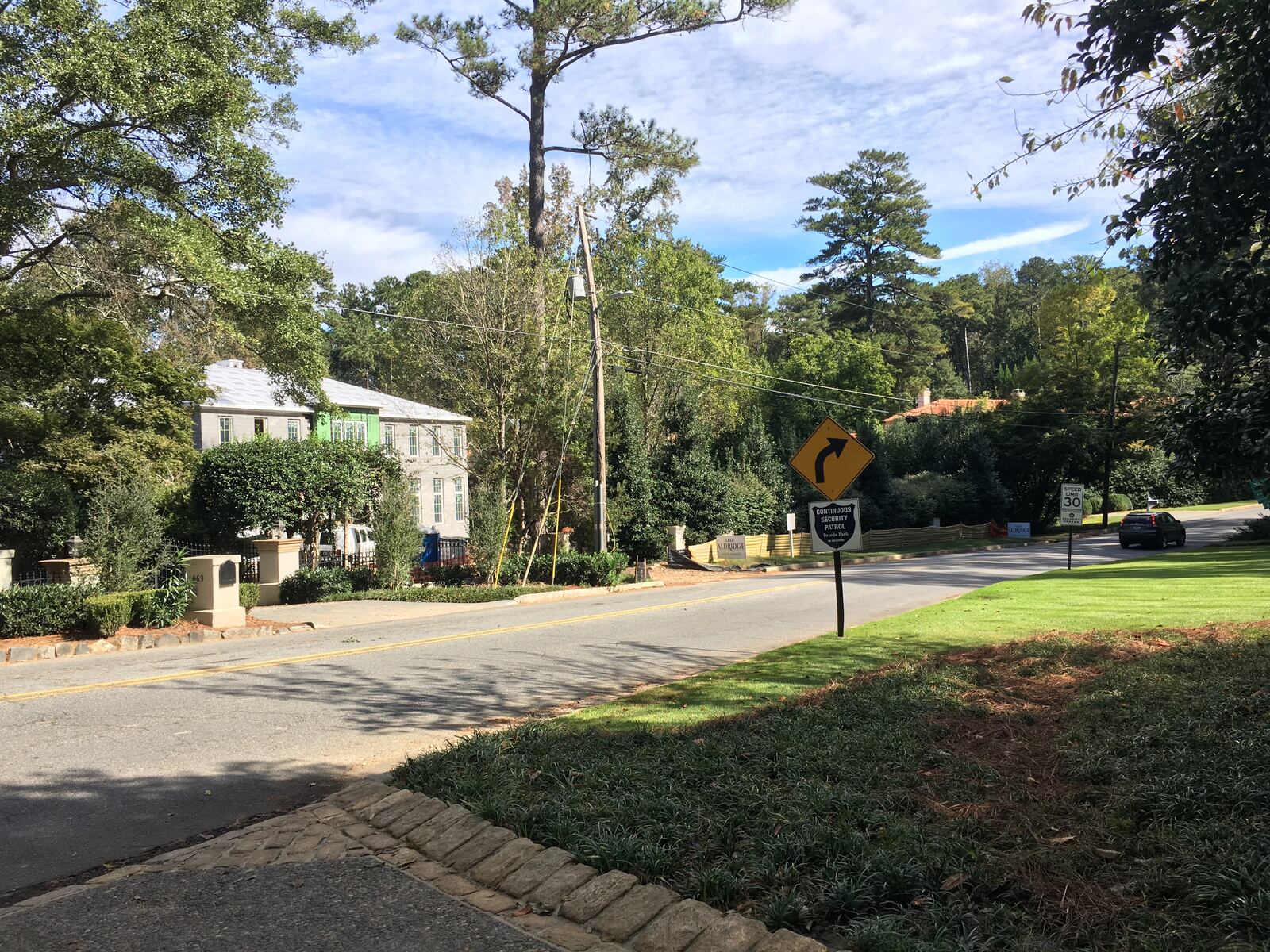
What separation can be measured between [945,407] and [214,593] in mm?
59622

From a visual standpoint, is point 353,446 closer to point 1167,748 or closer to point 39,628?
point 39,628

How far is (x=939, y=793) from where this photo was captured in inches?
192

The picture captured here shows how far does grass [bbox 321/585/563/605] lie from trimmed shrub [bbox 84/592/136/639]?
607 centimetres

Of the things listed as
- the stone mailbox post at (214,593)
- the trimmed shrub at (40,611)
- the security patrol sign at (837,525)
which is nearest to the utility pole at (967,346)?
the security patrol sign at (837,525)

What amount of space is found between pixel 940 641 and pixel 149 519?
13.9 m

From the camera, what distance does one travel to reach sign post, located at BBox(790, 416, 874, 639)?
435 inches

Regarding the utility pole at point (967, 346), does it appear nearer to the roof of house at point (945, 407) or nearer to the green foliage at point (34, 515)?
the roof of house at point (945, 407)

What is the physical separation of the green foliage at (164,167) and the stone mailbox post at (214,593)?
501cm

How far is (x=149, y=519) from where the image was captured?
1627cm

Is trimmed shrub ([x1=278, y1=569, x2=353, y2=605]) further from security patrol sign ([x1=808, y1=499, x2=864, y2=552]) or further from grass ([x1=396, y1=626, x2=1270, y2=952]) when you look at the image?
grass ([x1=396, y1=626, x2=1270, y2=952])

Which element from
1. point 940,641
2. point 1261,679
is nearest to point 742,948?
point 1261,679

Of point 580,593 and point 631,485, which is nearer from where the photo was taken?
point 580,593

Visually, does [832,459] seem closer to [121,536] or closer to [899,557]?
[121,536]

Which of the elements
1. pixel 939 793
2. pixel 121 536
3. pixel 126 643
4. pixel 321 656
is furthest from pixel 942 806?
pixel 121 536
